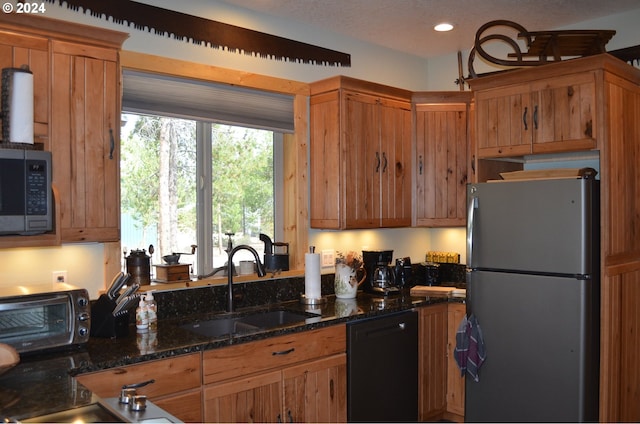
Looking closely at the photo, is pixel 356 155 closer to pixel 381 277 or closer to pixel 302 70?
pixel 302 70

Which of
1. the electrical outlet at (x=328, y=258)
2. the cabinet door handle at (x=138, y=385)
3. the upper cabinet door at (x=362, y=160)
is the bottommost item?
the cabinet door handle at (x=138, y=385)

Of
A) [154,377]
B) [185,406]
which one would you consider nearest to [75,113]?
[154,377]

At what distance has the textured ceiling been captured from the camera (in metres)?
3.27

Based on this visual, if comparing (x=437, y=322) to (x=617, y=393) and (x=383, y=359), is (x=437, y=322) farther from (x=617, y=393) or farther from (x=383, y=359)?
(x=617, y=393)

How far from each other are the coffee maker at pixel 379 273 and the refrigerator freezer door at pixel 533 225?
2.11 feet

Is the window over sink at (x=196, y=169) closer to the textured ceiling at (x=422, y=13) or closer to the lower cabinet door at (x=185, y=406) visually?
the textured ceiling at (x=422, y=13)

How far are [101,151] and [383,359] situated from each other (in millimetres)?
1877

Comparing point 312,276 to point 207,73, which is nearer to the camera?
point 207,73

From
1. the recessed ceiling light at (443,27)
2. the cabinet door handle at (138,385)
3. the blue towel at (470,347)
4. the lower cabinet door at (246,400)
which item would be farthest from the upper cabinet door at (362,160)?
the cabinet door handle at (138,385)

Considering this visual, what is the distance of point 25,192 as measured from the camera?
7.08 ft

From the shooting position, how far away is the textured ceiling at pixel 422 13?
10.7ft

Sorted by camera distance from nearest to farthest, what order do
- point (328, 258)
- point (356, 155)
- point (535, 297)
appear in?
1. point (535, 297)
2. point (356, 155)
3. point (328, 258)

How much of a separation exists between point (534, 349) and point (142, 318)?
2092mm

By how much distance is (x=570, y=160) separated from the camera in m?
3.46
